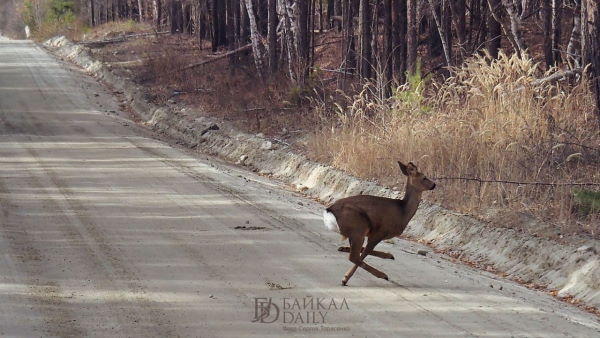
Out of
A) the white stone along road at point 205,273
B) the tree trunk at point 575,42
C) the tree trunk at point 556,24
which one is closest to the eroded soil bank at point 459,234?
the white stone along road at point 205,273

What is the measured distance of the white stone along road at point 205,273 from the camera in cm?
740

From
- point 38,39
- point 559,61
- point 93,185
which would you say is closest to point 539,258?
point 93,185

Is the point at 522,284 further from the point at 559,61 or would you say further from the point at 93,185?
the point at 559,61

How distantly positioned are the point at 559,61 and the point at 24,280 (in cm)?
2099

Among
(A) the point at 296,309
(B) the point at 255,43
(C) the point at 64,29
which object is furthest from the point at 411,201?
(C) the point at 64,29

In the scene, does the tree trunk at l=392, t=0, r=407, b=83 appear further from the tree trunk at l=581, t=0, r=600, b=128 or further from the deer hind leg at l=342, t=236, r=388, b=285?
the deer hind leg at l=342, t=236, r=388, b=285

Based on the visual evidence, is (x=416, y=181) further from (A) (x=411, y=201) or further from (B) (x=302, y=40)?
(B) (x=302, y=40)

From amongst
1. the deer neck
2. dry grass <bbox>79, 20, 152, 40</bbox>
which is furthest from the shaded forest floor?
dry grass <bbox>79, 20, 152, 40</bbox>

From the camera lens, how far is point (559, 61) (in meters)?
26.4

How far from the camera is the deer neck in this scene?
859cm

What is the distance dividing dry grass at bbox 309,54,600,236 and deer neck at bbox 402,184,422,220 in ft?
7.28

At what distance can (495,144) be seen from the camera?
12711mm

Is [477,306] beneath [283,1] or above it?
beneath

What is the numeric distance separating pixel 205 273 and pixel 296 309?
5.34 feet
